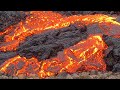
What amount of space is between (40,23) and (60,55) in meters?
1.89

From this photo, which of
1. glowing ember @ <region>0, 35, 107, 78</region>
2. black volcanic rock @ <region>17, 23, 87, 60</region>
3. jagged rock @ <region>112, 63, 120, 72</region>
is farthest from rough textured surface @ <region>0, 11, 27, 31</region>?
jagged rock @ <region>112, 63, 120, 72</region>

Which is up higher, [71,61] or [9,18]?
[9,18]

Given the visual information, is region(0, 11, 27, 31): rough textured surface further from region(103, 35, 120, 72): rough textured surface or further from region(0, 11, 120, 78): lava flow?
region(103, 35, 120, 72): rough textured surface

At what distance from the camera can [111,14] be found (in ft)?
35.5

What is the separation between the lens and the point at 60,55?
8641 mm

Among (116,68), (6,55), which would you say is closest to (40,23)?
(6,55)

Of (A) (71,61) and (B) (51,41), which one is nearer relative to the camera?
(A) (71,61)

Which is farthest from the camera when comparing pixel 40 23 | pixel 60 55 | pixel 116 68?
pixel 40 23

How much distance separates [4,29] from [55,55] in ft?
7.77

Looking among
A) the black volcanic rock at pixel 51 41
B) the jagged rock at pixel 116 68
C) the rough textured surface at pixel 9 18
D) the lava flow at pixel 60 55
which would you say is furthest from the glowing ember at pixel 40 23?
the jagged rock at pixel 116 68

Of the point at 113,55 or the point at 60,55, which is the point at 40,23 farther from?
the point at 113,55

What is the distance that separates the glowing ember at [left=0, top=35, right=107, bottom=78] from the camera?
323 inches

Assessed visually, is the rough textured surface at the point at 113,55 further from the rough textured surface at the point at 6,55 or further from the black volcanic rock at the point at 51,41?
the rough textured surface at the point at 6,55
